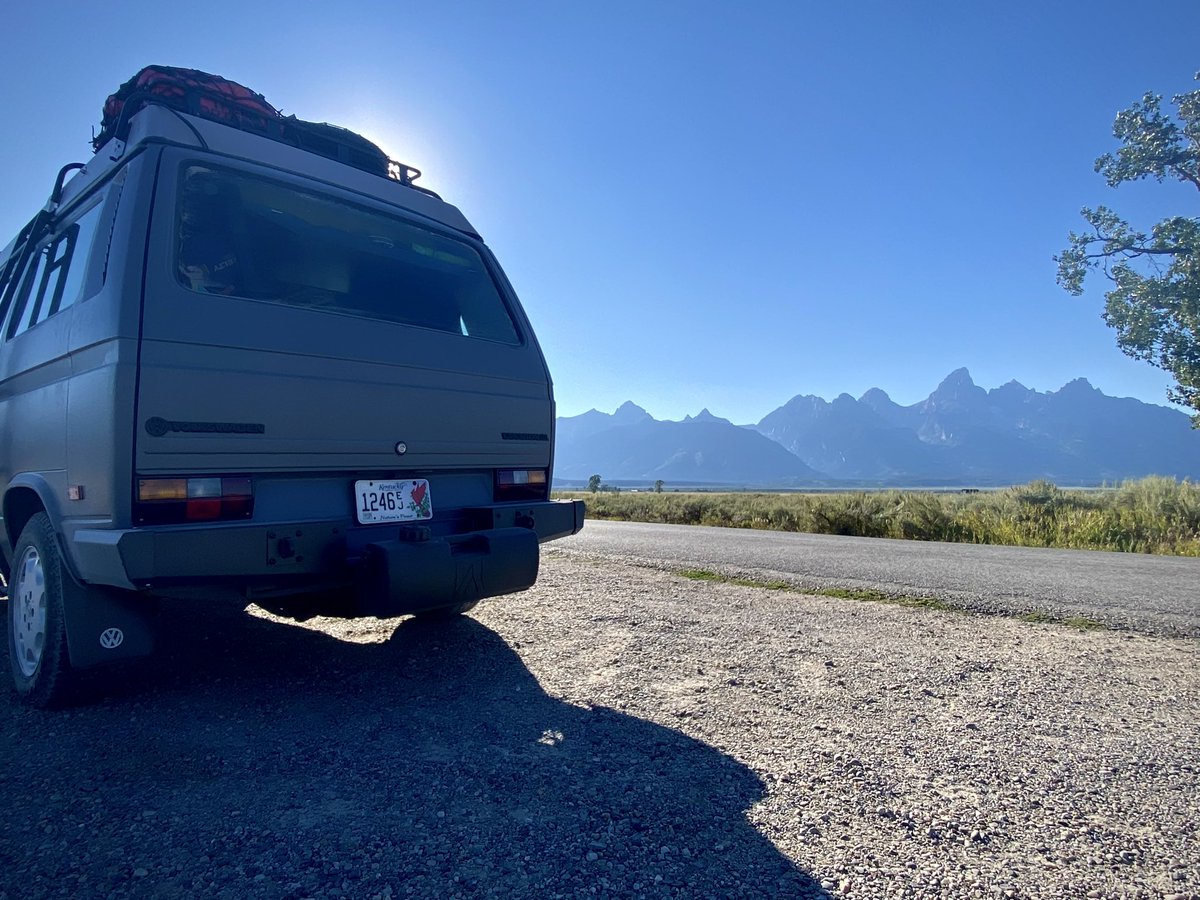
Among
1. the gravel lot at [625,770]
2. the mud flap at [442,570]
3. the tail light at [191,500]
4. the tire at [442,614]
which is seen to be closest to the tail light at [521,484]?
the mud flap at [442,570]

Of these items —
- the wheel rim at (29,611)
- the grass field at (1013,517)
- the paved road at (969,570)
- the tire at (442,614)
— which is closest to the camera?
the wheel rim at (29,611)

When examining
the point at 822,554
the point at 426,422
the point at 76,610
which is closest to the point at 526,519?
the point at 426,422

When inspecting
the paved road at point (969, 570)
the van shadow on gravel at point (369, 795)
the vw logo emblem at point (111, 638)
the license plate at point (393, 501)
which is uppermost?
the license plate at point (393, 501)

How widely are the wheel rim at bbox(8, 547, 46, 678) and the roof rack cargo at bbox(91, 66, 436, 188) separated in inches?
77.4

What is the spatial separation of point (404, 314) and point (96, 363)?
4.41 feet

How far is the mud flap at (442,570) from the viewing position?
284 cm

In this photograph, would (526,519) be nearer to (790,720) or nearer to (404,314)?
(404,314)

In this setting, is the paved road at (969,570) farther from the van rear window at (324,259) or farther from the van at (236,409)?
the van rear window at (324,259)

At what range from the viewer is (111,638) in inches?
112

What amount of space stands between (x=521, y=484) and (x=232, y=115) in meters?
2.49

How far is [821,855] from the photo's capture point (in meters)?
1.85

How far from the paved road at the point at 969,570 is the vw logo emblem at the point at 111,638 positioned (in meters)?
4.61

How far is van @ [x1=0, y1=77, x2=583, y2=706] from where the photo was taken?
2570mm

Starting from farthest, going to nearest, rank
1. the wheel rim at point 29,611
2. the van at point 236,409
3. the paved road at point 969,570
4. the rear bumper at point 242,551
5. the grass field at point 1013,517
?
1. the grass field at point 1013,517
2. the paved road at point 969,570
3. the wheel rim at point 29,611
4. the van at point 236,409
5. the rear bumper at point 242,551
